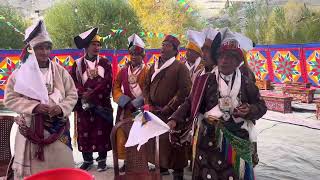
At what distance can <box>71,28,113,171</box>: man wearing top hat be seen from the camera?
179 inches

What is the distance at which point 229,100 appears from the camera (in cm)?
279

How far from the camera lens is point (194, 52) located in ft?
15.9

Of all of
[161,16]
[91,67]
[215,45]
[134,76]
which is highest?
[161,16]

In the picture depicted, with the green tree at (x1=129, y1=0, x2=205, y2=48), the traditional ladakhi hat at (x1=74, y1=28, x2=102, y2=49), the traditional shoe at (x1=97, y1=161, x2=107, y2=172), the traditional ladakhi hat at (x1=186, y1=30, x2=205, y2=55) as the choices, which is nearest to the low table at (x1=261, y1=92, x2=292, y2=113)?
the traditional ladakhi hat at (x1=186, y1=30, x2=205, y2=55)

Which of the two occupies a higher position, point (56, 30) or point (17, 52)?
point (56, 30)

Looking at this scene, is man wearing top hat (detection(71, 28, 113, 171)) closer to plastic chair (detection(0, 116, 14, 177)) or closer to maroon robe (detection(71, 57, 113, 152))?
maroon robe (detection(71, 57, 113, 152))

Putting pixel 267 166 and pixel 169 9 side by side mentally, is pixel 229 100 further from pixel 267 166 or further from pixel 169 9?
pixel 169 9

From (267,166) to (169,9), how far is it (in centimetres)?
2875

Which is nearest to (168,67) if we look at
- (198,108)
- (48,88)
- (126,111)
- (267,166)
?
(126,111)

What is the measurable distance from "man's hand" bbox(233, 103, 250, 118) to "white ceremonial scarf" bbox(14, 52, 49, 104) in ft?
5.05

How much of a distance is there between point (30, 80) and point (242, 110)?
5.51 ft

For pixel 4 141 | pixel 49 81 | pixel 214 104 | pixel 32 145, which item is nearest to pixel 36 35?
pixel 49 81

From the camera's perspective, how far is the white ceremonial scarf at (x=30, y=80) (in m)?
2.66

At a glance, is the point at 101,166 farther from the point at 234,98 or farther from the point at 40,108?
the point at 234,98
